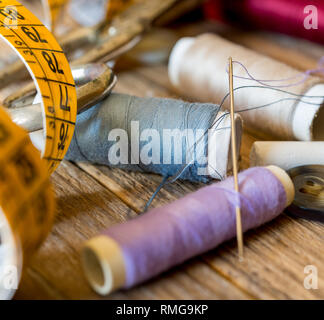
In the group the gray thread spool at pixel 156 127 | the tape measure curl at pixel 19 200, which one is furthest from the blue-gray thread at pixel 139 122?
the tape measure curl at pixel 19 200

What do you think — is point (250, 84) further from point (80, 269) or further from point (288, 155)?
point (80, 269)

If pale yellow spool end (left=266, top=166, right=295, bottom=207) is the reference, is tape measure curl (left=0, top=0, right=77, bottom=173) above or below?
above

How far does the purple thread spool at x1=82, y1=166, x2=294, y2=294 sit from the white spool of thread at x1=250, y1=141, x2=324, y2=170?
3.9 inches

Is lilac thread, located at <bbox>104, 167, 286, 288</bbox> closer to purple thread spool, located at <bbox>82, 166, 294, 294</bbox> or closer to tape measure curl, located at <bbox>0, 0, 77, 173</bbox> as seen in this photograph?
purple thread spool, located at <bbox>82, 166, 294, 294</bbox>

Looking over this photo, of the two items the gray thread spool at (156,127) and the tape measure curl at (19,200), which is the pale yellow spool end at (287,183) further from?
the tape measure curl at (19,200)

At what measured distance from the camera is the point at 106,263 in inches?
27.5

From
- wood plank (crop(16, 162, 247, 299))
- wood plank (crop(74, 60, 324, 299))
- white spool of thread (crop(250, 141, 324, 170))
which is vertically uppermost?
white spool of thread (crop(250, 141, 324, 170))

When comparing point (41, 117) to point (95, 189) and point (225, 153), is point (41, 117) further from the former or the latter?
point (225, 153)

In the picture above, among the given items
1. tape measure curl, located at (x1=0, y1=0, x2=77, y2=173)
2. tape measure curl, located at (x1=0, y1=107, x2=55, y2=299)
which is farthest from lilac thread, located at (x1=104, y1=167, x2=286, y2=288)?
tape measure curl, located at (x1=0, y1=0, x2=77, y2=173)

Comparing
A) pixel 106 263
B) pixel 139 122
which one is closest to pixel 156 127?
pixel 139 122

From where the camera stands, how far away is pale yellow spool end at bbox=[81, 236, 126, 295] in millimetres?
700

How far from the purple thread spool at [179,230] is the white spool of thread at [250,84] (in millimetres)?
241

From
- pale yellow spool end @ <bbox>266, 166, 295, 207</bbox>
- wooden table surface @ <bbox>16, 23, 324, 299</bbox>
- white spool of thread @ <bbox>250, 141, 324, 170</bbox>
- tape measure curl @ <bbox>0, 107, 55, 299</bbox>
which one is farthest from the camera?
white spool of thread @ <bbox>250, 141, 324, 170</bbox>
